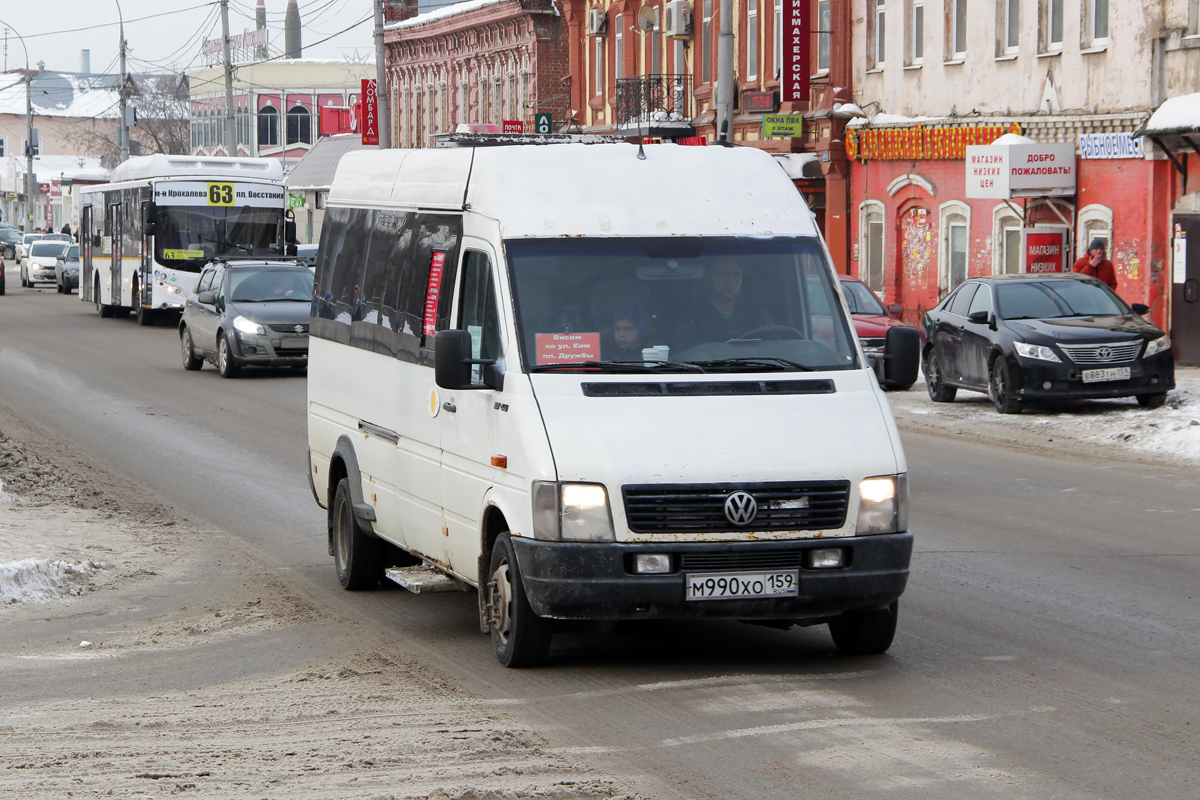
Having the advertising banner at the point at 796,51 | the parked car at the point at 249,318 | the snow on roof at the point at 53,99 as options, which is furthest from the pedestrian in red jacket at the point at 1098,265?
the snow on roof at the point at 53,99

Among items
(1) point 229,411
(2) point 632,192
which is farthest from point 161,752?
(1) point 229,411

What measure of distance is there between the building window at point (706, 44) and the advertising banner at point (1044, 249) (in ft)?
48.4

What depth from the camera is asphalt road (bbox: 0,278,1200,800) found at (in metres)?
6.25

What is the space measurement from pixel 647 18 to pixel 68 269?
21.5 metres

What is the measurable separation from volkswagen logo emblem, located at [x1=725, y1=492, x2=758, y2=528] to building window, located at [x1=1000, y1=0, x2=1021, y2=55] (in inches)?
1000

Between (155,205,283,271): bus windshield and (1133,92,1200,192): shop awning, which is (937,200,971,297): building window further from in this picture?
(155,205,283,271): bus windshield

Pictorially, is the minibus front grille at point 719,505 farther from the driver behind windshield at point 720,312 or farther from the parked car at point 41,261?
the parked car at point 41,261

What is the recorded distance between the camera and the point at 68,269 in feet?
189

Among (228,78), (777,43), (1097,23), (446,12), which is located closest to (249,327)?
(1097,23)

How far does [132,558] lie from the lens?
11.7m

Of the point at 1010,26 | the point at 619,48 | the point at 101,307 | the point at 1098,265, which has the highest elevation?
the point at 619,48

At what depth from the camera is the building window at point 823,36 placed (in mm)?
38438

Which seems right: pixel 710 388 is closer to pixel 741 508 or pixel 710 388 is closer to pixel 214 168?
pixel 741 508

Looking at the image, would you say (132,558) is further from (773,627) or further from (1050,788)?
(1050,788)
